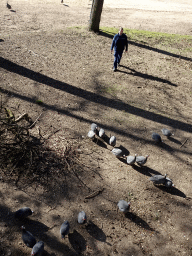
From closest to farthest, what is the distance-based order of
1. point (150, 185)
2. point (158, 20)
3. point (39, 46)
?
point (150, 185), point (39, 46), point (158, 20)

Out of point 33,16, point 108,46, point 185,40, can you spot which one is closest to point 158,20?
point 185,40

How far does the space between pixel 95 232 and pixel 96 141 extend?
2.76 m

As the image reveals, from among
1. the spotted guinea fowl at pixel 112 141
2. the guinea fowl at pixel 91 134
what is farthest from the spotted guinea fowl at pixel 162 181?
the guinea fowl at pixel 91 134

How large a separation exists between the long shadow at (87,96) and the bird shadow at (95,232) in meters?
4.12

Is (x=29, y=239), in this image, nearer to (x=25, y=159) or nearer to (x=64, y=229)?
(x=64, y=229)

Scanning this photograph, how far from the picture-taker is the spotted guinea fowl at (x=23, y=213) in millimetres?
4422

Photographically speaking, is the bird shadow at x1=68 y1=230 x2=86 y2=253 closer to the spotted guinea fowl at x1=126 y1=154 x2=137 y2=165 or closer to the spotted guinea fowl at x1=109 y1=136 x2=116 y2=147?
the spotted guinea fowl at x1=126 y1=154 x2=137 y2=165

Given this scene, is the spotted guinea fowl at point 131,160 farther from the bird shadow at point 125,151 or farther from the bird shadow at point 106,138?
the bird shadow at point 106,138

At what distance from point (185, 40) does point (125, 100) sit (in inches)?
347

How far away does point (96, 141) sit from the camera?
6.68 meters

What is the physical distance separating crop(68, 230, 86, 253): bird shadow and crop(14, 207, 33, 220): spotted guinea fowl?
95cm

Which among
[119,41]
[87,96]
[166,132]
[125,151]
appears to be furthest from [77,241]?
[119,41]

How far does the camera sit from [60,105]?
26.1ft

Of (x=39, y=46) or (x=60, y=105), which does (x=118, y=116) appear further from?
(x=39, y=46)
